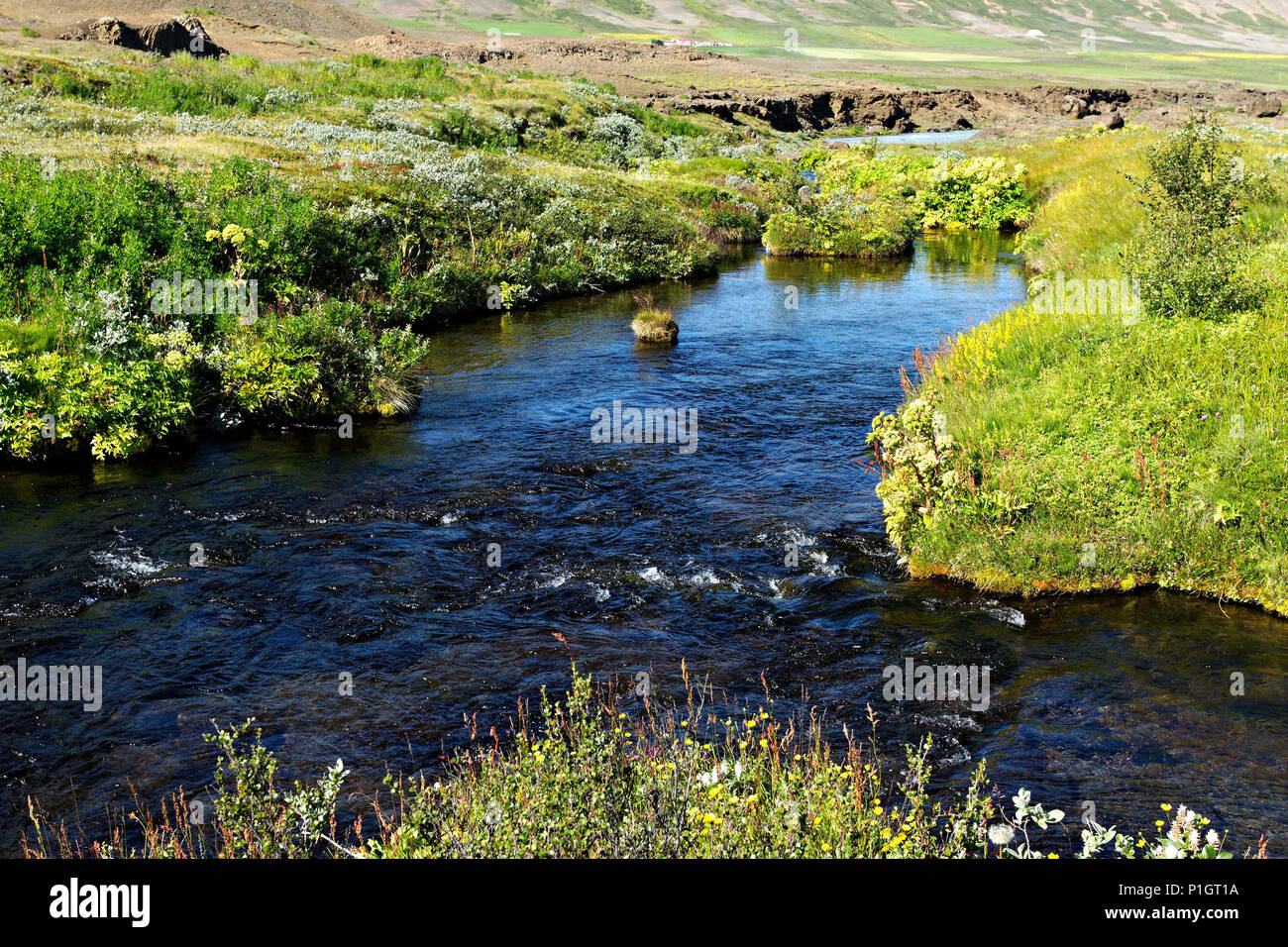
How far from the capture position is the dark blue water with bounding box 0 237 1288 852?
8.66 metres

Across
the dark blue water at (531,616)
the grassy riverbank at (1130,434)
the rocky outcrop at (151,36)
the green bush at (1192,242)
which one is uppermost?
the rocky outcrop at (151,36)

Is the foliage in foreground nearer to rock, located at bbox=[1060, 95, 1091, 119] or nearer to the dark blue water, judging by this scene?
the dark blue water

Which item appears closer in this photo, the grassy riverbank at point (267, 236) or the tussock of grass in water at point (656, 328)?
the grassy riverbank at point (267, 236)

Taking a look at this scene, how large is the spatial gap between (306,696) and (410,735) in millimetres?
1420

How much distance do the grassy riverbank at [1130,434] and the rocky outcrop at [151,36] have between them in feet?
248

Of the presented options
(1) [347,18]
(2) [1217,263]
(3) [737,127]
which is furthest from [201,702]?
(1) [347,18]

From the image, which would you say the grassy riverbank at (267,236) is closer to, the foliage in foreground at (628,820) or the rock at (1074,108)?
the foliage in foreground at (628,820)

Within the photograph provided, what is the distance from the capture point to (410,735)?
29.4 feet

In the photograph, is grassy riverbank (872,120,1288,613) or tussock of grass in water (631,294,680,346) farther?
tussock of grass in water (631,294,680,346)

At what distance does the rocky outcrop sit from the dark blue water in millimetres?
70752

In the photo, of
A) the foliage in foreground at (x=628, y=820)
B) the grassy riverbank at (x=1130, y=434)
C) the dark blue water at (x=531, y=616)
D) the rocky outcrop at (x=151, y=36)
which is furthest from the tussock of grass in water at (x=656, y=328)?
the rocky outcrop at (x=151, y=36)

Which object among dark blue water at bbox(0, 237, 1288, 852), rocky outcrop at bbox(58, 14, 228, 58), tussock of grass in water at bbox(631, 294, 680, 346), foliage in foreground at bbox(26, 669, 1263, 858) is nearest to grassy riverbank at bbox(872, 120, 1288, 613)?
dark blue water at bbox(0, 237, 1288, 852)

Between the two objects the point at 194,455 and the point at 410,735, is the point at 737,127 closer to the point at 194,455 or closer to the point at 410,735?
the point at 194,455

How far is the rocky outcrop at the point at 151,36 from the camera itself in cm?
7256
